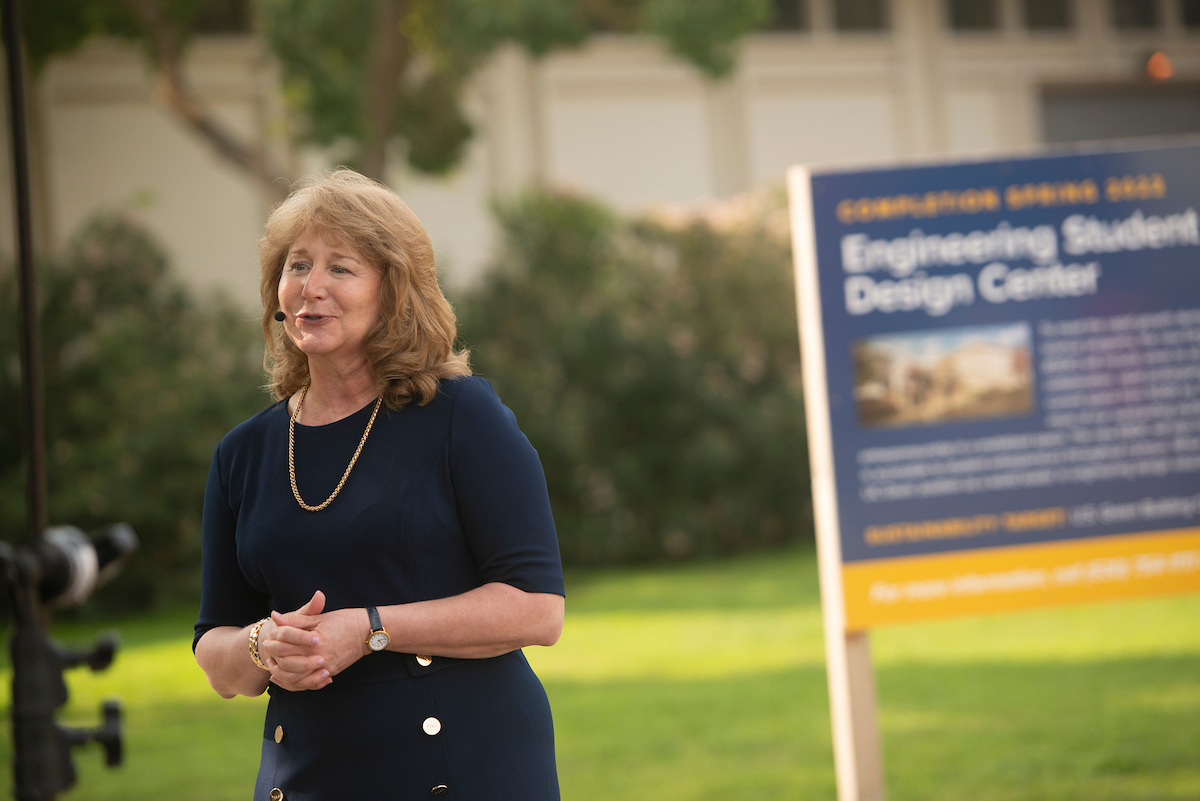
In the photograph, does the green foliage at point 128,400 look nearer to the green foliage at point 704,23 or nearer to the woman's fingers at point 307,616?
the green foliage at point 704,23

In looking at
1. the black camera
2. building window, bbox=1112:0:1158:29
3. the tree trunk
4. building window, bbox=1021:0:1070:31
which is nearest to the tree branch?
the tree trunk

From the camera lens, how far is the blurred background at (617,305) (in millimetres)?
6609

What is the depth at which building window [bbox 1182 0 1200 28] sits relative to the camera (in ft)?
73.3

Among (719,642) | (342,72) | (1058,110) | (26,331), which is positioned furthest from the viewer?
(1058,110)

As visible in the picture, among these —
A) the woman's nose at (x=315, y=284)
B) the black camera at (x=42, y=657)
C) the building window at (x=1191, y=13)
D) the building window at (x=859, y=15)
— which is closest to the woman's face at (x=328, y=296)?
the woman's nose at (x=315, y=284)

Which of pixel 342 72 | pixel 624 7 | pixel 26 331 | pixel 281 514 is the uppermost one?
pixel 624 7

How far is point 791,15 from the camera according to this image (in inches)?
827

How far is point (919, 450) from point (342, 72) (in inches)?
337

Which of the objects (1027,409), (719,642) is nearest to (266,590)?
(1027,409)

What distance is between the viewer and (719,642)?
912 cm

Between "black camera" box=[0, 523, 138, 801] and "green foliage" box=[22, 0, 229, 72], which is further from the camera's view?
"green foliage" box=[22, 0, 229, 72]

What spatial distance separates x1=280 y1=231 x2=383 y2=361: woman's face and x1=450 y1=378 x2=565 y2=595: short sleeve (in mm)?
222

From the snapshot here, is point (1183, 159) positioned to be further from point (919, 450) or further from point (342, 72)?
point (342, 72)

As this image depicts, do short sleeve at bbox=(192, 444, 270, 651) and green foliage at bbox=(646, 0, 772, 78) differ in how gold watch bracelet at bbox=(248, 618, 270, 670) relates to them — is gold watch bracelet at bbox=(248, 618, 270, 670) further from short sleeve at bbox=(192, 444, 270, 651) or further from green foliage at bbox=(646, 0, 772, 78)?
green foliage at bbox=(646, 0, 772, 78)
